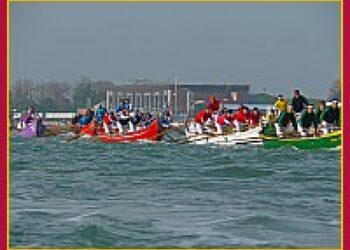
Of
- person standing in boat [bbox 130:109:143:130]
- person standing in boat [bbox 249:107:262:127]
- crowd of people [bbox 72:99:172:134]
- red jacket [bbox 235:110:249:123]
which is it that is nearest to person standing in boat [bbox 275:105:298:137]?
person standing in boat [bbox 249:107:262:127]

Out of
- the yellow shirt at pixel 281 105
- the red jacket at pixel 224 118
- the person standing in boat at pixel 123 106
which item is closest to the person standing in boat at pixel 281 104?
the yellow shirt at pixel 281 105

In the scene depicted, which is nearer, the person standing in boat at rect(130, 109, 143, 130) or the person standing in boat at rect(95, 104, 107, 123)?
the person standing in boat at rect(130, 109, 143, 130)

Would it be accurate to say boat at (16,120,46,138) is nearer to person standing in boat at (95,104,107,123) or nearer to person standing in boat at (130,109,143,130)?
person standing in boat at (95,104,107,123)

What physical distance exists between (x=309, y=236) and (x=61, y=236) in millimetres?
955

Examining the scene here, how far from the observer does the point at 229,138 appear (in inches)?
418

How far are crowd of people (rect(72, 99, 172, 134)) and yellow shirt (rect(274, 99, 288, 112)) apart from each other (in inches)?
149

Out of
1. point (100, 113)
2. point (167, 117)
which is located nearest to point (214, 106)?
point (167, 117)

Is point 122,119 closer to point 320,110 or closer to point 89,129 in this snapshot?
point 89,129

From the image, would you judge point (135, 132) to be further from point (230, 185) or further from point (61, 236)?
point (61, 236)

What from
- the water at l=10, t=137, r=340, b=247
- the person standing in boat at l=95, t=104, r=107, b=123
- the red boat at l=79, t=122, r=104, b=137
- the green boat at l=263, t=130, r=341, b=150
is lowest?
the water at l=10, t=137, r=340, b=247

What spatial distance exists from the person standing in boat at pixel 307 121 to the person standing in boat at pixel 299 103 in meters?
0.06

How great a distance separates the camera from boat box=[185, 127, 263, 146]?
994cm

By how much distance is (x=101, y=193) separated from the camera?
15.2 ft

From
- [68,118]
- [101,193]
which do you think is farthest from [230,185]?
[68,118]
